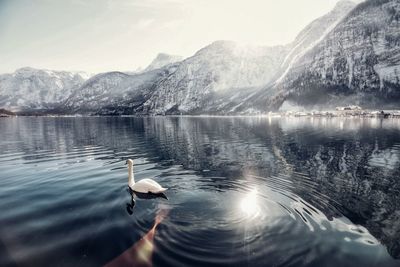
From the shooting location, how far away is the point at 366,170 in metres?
28.2

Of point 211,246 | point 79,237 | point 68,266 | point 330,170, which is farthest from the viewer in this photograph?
point 330,170

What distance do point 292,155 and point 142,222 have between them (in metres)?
27.6

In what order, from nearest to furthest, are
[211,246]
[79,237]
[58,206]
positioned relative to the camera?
[211,246]
[79,237]
[58,206]

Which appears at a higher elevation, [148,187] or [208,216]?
[148,187]

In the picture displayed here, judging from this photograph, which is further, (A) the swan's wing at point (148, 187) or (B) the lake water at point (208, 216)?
(A) the swan's wing at point (148, 187)

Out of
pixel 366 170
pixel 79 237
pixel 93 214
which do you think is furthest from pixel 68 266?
pixel 366 170

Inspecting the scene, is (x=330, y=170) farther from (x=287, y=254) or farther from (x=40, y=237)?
(x=40, y=237)

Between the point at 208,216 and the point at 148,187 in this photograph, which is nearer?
the point at 208,216

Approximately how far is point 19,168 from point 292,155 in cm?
3500

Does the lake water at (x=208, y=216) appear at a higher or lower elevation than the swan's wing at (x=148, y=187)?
lower

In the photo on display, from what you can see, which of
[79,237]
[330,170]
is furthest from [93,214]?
[330,170]

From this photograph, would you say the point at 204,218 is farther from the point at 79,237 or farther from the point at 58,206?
the point at 58,206

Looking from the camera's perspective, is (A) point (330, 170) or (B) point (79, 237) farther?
(A) point (330, 170)

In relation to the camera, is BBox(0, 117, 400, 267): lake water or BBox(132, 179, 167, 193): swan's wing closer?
BBox(0, 117, 400, 267): lake water
